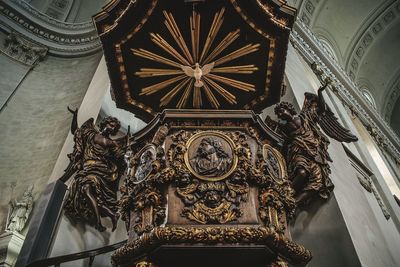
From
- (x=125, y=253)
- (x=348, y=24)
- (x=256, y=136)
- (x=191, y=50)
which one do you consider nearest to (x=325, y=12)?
(x=348, y=24)

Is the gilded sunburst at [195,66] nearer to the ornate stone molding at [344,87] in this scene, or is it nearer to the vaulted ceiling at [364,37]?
the ornate stone molding at [344,87]

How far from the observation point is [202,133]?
3.26 m

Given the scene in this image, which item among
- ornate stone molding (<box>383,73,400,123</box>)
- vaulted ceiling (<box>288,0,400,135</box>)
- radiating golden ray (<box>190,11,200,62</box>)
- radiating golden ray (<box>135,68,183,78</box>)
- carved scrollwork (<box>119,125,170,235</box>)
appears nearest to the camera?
carved scrollwork (<box>119,125,170,235</box>)

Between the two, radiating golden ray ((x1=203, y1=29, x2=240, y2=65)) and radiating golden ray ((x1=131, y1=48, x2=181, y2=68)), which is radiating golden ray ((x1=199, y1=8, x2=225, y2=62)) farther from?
radiating golden ray ((x1=131, y1=48, x2=181, y2=68))

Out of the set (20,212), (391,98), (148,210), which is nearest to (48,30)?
(20,212)

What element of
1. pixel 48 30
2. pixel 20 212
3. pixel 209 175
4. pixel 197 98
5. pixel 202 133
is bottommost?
pixel 209 175

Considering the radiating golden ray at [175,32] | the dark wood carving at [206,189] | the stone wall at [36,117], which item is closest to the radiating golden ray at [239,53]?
the radiating golden ray at [175,32]

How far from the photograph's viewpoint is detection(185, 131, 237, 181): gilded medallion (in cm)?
296

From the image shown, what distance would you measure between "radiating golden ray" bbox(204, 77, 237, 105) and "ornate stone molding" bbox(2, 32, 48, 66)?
6353mm

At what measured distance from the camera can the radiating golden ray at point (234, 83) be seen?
4398 millimetres

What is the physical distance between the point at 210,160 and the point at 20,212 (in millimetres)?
3974

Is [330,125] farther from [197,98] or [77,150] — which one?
[77,150]

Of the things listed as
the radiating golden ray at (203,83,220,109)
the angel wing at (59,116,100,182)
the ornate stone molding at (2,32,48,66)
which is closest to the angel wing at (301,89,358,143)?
the radiating golden ray at (203,83,220,109)

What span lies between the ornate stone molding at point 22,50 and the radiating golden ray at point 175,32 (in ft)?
20.2
